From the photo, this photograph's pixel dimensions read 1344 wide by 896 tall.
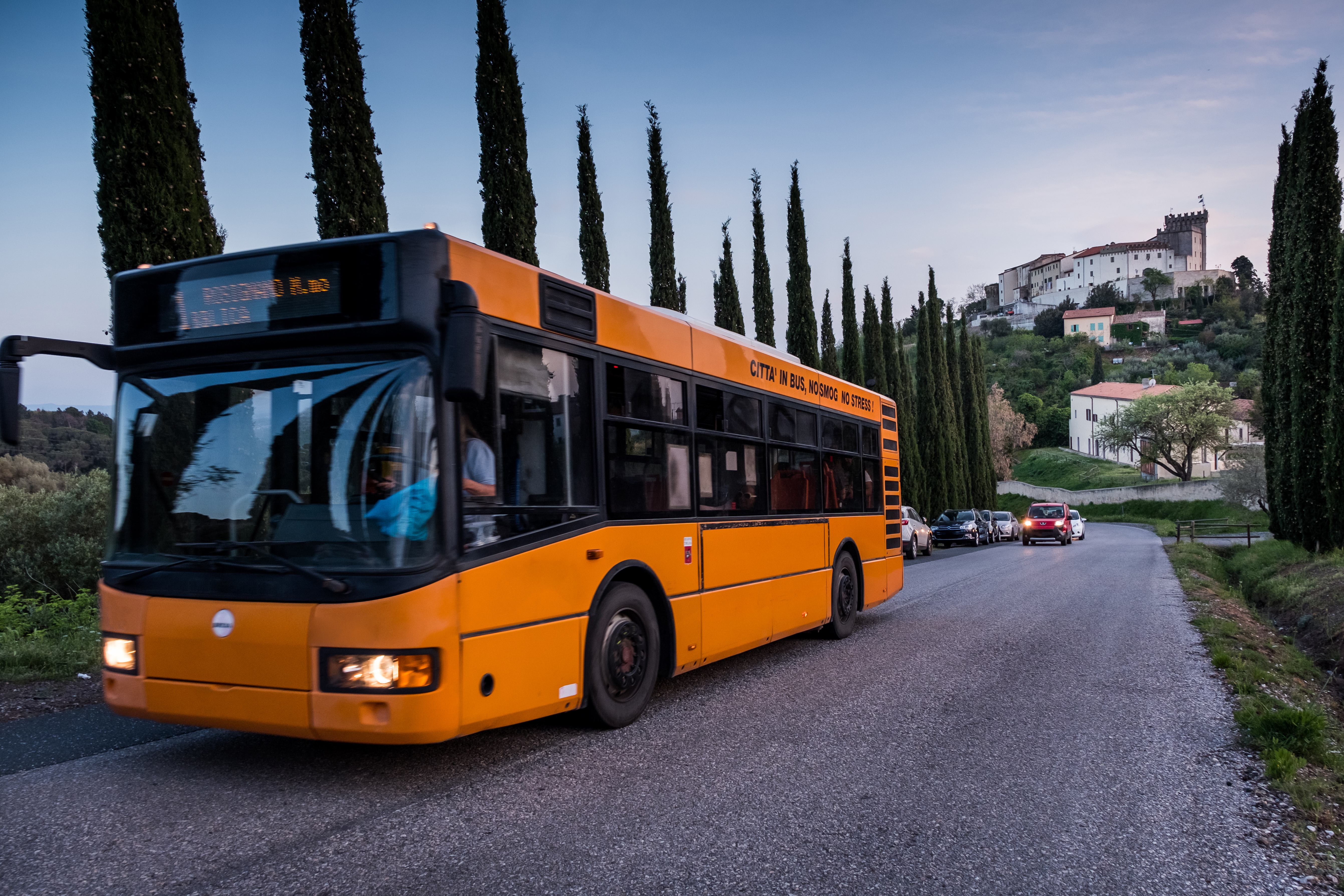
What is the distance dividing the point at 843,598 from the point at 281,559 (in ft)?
23.9

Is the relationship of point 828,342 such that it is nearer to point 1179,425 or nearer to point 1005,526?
point 1005,526

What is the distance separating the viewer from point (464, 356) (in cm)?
441

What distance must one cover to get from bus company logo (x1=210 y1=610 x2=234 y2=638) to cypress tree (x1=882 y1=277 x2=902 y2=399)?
1716 inches

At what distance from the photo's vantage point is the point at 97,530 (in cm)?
1583

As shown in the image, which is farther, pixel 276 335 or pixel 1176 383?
pixel 1176 383

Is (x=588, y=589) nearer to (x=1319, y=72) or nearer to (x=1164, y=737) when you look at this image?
(x=1164, y=737)

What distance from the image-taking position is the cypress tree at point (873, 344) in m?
45.0

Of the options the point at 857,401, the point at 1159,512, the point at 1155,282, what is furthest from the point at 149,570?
the point at 1155,282

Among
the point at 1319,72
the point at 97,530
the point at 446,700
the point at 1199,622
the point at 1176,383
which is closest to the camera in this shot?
the point at 446,700

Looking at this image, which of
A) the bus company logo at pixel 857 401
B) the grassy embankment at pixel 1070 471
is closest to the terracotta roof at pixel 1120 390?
the grassy embankment at pixel 1070 471

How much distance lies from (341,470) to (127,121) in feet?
24.6

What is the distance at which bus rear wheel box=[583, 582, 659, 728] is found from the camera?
19.6ft

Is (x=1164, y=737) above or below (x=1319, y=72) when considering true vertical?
below

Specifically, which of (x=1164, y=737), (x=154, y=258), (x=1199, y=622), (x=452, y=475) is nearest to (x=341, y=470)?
(x=452, y=475)
